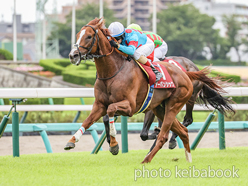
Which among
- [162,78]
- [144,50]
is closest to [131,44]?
[144,50]

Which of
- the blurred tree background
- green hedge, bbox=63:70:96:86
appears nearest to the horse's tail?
green hedge, bbox=63:70:96:86

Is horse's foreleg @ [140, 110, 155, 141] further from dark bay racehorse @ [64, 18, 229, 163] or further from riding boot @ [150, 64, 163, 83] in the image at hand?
riding boot @ [150, 64, 163, 83]

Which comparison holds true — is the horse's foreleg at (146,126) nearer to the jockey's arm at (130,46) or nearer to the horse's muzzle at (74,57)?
the jockey's arm at (130,46)

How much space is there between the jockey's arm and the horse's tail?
3.43 feet

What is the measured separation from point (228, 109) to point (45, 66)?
67.5ft

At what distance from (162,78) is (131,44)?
0.51 meters

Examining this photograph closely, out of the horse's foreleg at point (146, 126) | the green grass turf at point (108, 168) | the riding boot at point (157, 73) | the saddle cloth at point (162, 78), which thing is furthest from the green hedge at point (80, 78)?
the riding boot at point (157, 73)

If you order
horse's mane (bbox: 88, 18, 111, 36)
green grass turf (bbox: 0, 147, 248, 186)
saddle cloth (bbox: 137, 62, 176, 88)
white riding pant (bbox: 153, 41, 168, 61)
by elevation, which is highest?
horse's mane (bbox: 88, 18, 111, 36)

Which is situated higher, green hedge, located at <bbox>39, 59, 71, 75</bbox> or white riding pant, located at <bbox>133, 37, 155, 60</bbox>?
white riding pant, located at <bbox>133, 37, 155, 60</bbox>

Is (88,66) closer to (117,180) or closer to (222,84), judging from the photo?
(222,84)

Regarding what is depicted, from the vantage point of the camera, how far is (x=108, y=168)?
4.01m

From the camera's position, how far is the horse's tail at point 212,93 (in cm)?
537

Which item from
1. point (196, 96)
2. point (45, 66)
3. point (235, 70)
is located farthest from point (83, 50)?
point (235, 70)

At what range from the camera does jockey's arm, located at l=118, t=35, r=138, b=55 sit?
173 inches
